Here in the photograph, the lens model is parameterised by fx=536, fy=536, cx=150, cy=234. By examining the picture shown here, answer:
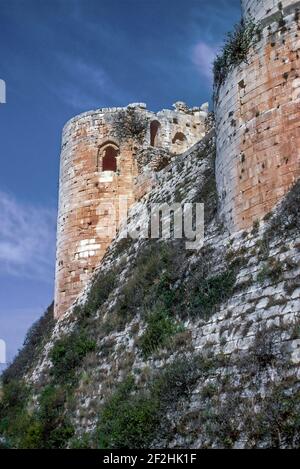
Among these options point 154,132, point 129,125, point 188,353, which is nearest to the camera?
point 188,353

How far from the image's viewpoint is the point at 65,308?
1630cm

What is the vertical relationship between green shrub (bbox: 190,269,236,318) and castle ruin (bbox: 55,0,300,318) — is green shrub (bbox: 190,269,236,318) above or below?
below

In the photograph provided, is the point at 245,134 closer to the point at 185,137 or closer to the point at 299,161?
the point at 299,161

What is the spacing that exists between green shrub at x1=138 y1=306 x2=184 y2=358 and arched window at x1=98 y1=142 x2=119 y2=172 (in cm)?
896

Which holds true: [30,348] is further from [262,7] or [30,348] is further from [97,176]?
[262,7]

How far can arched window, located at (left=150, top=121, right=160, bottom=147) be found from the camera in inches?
754

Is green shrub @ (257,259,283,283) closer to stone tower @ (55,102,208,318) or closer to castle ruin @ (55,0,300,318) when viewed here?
castle ruin @ (55,0,300,318)

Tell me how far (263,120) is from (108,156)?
993 centimetres

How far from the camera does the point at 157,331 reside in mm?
9312

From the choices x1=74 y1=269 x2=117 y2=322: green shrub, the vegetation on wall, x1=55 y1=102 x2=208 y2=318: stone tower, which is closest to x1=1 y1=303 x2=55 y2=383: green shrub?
x1=55 y1=102 x2=208 y2=318: stone tower

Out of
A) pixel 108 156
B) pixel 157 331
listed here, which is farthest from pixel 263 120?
pixel 108 156

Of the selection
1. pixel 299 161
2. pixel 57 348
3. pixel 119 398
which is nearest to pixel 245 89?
pixel 299 161

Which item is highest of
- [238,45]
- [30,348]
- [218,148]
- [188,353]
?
[238,45]

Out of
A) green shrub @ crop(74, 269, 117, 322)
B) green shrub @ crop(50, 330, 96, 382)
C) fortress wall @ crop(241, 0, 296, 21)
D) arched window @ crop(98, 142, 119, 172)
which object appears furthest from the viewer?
arched window @ crop(98, 142, 119, 172)
